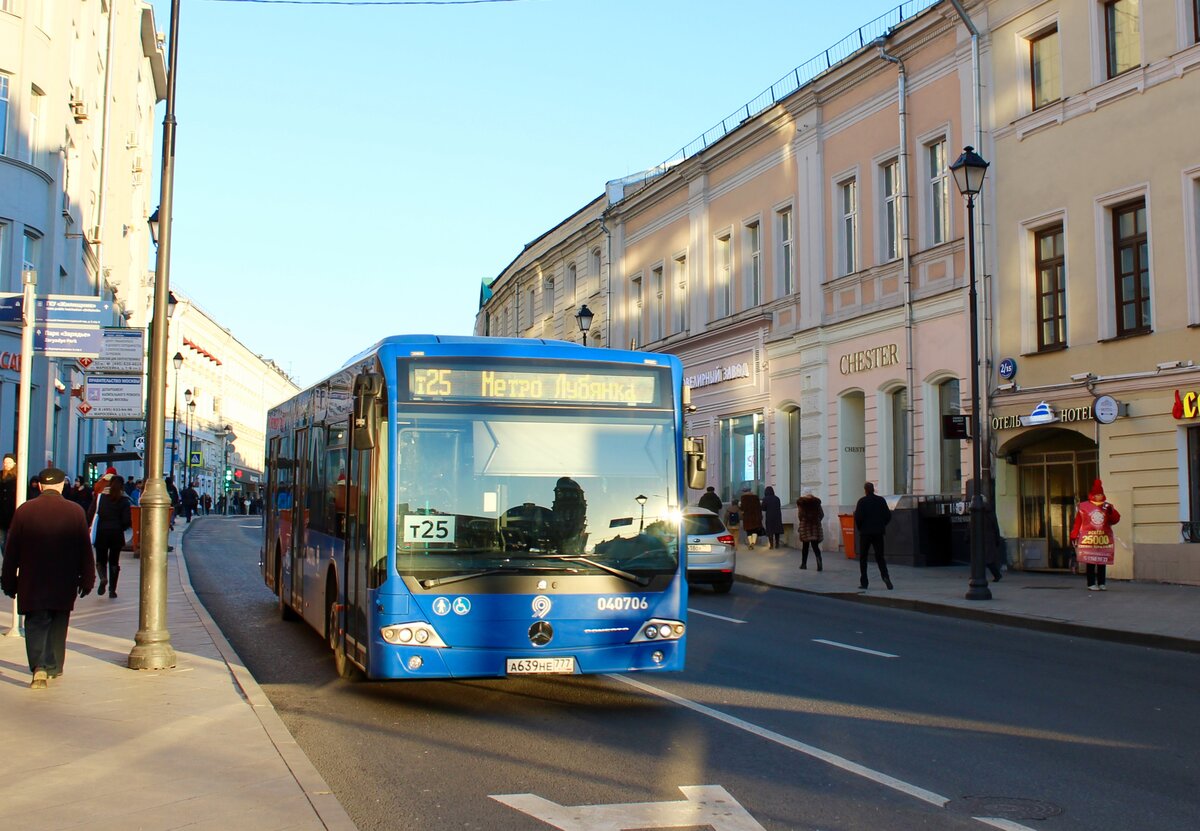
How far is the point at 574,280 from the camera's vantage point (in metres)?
50.1

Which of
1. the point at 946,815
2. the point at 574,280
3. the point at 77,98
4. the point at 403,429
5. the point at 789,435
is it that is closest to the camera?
the point at 946,815

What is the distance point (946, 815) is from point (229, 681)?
6.02 meters

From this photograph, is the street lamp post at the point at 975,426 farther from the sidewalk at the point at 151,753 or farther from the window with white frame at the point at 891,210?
the sidewalk at the point at 151,753

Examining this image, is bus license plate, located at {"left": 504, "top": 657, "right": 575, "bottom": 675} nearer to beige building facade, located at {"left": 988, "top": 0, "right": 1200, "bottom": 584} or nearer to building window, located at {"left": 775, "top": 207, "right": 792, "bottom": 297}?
beige building facade, located at {"left": 988, "top": 0, "right": 1200, "bottom": 584}

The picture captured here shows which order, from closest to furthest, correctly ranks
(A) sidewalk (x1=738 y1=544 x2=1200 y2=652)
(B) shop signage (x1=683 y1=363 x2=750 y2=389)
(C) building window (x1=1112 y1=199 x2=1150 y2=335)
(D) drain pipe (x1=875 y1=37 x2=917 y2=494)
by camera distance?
1. (A) sidewalk (x1=738 y1=544 x2=1200 y2=652)
2. (C) building window (x1=1112 y1=199 x2=1150 y2=335)
3. (D) drain pipe (x1=875 y1=37 x2=917 y2=494)
4. (B) shop signage (x1=683 y1=363 x2=750 y2=389)

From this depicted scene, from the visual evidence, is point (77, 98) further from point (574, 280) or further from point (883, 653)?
point (883, 653)

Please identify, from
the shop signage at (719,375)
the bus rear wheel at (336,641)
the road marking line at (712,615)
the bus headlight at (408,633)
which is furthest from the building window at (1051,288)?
the bus headlight at (408,633)

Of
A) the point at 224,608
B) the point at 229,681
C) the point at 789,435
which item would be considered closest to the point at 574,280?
the point at 789,435

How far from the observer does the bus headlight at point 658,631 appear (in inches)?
370

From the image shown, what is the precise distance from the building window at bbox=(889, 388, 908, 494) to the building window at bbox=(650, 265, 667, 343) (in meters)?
13.6

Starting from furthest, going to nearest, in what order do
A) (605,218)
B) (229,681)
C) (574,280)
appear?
(574,280) → (605,218) → (229,681)

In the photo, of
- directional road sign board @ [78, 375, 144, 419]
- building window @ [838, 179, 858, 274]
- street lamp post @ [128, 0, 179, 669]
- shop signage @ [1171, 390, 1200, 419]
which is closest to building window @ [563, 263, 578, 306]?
building window @ [838, 179, 858, 274]

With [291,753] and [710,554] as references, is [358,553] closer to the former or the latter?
[291,753]

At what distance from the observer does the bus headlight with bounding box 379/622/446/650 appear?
8.88 meters
